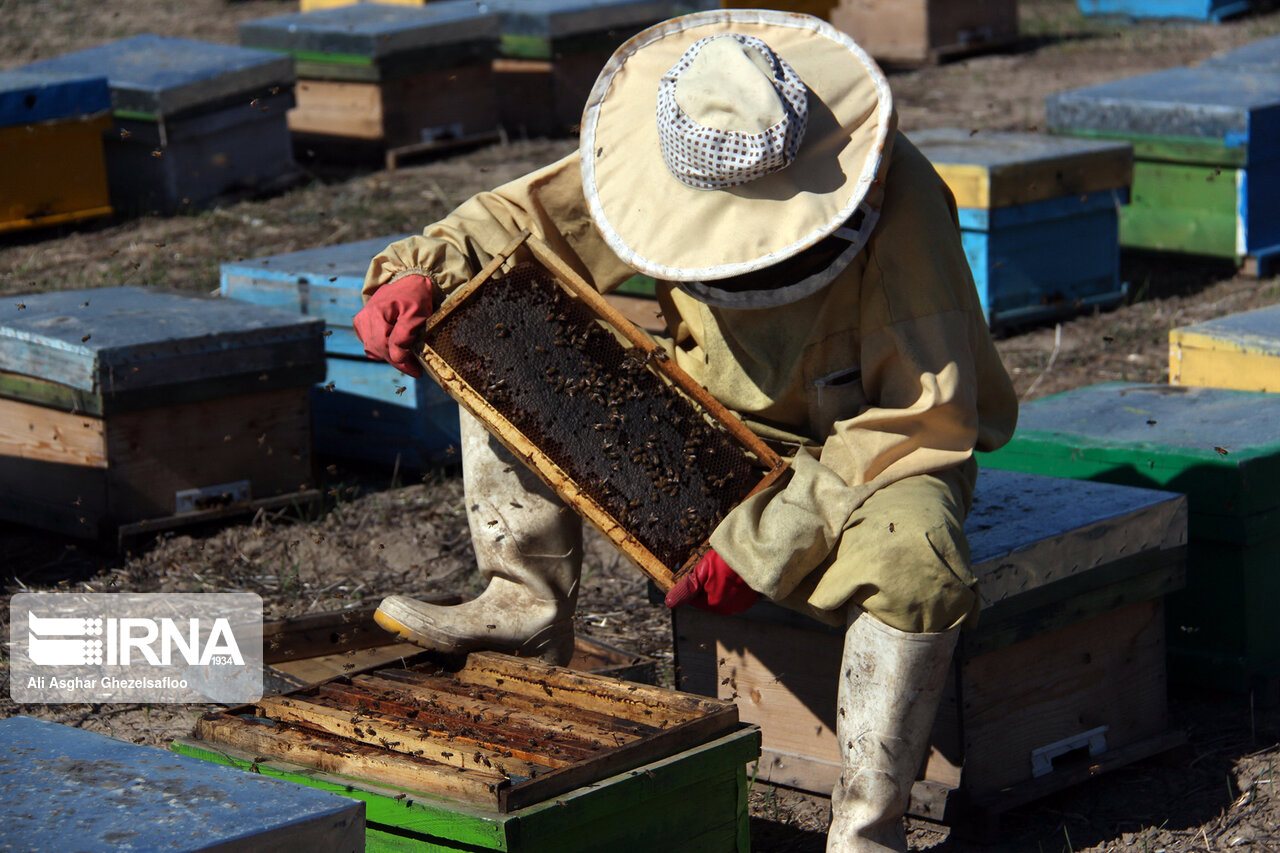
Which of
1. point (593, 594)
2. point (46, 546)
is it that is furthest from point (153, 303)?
point (593, 594)

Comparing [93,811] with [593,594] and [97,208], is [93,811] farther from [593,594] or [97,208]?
[97,208]

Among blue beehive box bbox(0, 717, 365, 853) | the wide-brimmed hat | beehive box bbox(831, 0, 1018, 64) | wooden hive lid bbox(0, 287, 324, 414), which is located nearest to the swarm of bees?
the wide-brimmed hat

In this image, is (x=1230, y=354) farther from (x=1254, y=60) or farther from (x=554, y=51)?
(x=554, y=51)

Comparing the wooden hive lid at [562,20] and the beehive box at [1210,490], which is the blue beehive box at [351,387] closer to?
the beehive box at [1210,490]

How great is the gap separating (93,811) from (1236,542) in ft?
7.21

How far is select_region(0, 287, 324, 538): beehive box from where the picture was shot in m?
3.79

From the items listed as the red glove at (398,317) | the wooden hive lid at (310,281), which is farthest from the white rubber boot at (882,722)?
the wooden hive lid at (310,281)

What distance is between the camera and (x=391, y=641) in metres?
3.21

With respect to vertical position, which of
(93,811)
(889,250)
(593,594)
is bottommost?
(593,594)

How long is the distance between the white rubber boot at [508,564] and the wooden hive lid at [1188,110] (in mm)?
3760

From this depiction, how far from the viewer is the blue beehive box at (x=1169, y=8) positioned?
11.0 metres

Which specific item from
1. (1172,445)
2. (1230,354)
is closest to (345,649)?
(1172,445)

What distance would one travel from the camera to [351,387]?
445 centimetres

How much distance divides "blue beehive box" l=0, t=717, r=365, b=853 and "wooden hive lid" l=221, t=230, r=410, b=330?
7.96 feet
